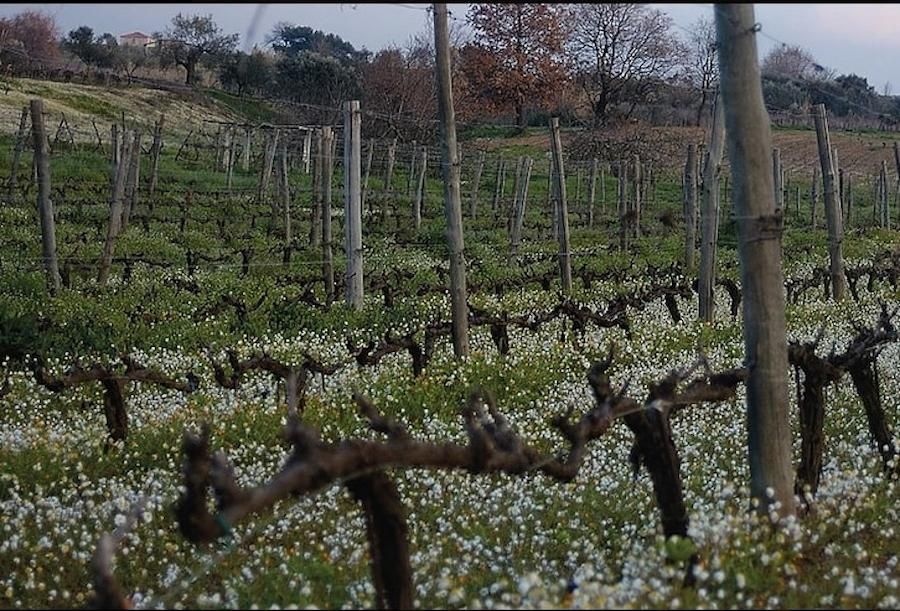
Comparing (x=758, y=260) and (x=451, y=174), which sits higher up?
(x=451, y=174)

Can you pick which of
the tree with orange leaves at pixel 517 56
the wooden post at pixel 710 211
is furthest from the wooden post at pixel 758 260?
the tree with orange leaves at pixel 517 56

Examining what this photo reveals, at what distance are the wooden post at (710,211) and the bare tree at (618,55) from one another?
32.6 meters

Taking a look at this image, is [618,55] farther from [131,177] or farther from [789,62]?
[131,177]

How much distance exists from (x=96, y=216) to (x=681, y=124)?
4749 centimetres

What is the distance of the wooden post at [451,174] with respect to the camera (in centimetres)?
1279

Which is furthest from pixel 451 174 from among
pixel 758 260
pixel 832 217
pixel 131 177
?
pixel 131 177

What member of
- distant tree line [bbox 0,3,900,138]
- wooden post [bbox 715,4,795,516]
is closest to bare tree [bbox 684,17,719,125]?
distant tree line [bbox 0,3,900,138]

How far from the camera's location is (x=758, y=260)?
6500 mm

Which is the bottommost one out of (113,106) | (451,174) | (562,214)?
(562,214)

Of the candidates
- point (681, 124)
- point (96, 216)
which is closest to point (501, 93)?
point (681, 124)

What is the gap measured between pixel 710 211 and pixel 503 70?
106ft

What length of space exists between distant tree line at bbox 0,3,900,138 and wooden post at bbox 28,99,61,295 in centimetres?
1833

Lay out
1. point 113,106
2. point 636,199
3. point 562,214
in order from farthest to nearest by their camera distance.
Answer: point 113,106, point 636,199, point 562,214

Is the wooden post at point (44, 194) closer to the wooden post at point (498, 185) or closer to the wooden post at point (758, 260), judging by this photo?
the wooden post at point (758, 260)
